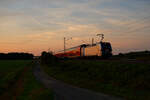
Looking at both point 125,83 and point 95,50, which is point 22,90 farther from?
point 95,50

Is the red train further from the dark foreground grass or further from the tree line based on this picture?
the tree line

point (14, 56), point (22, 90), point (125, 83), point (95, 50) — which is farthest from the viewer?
point (14, 56)

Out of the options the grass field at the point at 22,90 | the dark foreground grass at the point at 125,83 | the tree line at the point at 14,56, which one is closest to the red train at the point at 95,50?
the dark foreground grass at the point at 125,83

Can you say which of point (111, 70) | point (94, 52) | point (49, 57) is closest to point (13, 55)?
point (49, 57)

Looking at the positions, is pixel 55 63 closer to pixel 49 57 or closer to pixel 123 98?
pixel 49 57

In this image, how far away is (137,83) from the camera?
15.0 meters

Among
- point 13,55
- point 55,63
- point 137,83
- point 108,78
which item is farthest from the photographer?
point 13,55

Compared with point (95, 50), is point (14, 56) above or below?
below

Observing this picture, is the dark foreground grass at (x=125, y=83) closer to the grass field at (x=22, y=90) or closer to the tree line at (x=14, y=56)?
the grass field at (x=22, y=90)

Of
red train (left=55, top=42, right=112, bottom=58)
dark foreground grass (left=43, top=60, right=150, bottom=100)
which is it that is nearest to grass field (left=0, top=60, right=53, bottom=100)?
dark foreground grass (left=43, top=60, right=150, bottom=100)

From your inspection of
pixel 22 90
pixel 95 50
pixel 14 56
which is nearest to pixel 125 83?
pixel 22 90

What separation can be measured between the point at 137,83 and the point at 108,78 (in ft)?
15.5

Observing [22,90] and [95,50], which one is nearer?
[22,90]

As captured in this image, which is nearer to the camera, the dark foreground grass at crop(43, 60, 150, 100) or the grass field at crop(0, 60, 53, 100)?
the dark foreground grass at crop(43, 60, 150, 100)
